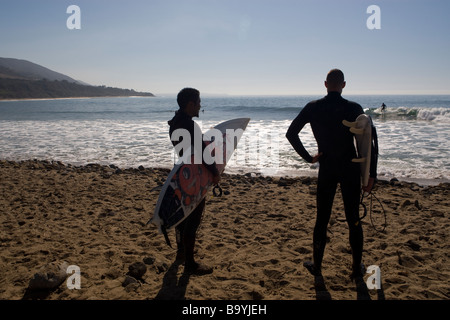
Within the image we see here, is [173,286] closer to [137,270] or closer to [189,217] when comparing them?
[137,270]

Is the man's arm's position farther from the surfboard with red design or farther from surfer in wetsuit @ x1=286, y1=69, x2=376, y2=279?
the surfboard with red design

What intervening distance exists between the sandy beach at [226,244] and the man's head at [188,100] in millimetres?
1691

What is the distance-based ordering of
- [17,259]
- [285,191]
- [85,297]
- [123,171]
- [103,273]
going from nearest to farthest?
1. [85,297]
2. [103,273]
3. [17,259]
4. [285,191]
5. [123,171]

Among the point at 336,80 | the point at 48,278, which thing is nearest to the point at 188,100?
the point at 336,80

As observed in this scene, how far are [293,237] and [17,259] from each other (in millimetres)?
3330

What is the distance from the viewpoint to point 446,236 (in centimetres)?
390

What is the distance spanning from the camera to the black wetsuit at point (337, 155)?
280cm

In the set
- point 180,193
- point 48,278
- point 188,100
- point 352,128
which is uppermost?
point 188,100

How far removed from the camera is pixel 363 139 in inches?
110

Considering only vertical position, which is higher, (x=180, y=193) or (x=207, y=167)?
(x=207, y=167)

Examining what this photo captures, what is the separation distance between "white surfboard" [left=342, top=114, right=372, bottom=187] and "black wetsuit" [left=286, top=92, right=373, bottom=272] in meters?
0.06

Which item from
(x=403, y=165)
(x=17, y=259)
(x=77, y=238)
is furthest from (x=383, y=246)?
(x=403, y=165)

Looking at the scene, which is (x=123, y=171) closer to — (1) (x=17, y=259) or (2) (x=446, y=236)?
(1) (x=17, y=259)

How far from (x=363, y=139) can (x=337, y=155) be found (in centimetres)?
28
